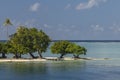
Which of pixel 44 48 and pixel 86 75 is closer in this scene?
pixel 86 75

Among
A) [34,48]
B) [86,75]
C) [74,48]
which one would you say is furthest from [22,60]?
[86,75]

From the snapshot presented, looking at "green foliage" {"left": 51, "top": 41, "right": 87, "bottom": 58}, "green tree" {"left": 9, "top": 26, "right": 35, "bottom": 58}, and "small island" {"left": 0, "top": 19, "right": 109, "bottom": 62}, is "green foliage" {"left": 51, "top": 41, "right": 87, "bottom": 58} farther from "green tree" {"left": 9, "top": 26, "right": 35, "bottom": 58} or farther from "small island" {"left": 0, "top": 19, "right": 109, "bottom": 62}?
"green tree" {"left": 9, "top": 26, "right": 35, "bottom": 58}

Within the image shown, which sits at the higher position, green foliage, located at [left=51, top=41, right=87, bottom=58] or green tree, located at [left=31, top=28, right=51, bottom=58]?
green tree, located at [left=31, top=28, right=51, bottom=58]

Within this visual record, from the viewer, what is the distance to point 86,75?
8969cm

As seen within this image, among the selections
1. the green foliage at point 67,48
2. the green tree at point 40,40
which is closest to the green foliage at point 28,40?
the green tree at point 40,40

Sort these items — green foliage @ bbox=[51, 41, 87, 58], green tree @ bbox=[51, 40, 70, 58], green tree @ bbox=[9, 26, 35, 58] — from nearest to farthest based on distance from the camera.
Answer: green tree @ bbox=[9, 26, 35, 58]
green foliage @ bbox=[51, 41, 87, 58]
green tree @ bbox=[51, 40, 70, 58]

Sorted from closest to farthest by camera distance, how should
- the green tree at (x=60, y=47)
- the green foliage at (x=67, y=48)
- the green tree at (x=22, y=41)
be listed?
the green tree at (x=22, y=41) < the green foliage at (x=67, y=48) < the green tree at (x=60, y=47)

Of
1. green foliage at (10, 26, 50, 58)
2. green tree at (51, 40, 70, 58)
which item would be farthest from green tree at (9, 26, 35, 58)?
green tree at (51, 40, 70, 58)

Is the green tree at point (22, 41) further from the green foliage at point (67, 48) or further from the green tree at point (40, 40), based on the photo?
the green foliage at point (67, 48)

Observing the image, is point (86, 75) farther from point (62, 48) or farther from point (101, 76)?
point (62, 48)

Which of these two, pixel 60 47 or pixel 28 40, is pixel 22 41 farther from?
pixel 60 47

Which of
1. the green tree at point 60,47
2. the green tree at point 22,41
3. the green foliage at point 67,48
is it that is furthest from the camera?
the green tree at point 60,47

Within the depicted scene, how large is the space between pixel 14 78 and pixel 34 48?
→ 172 feet

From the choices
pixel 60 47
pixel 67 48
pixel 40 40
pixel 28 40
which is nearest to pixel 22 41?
pixel 28 40
